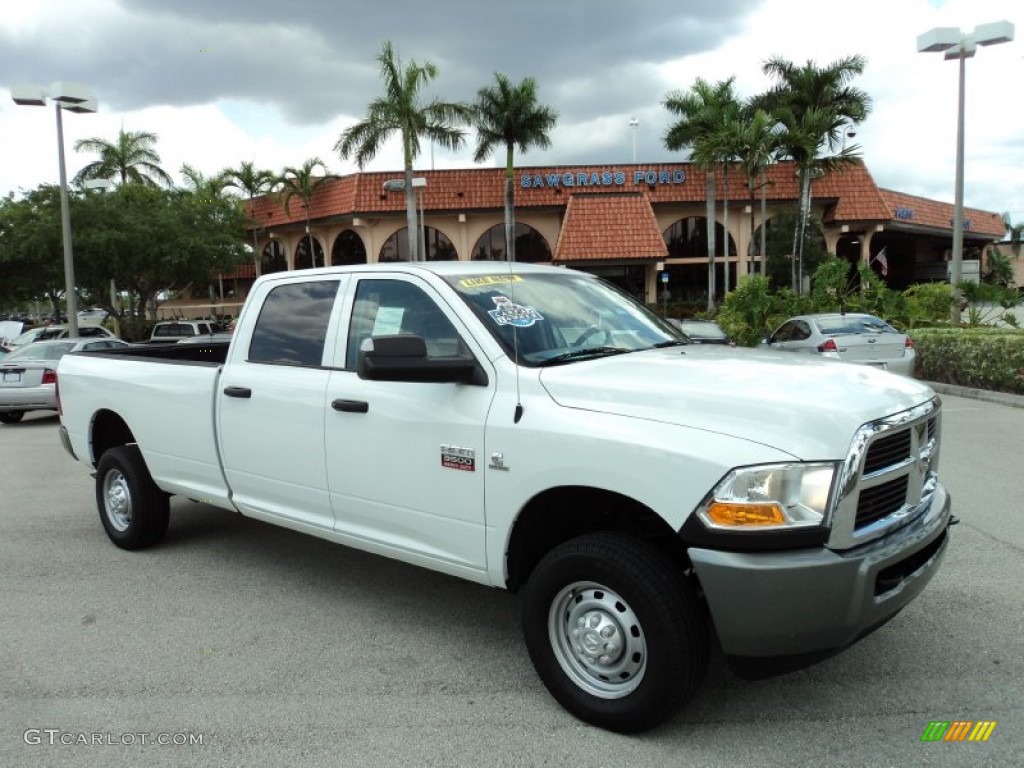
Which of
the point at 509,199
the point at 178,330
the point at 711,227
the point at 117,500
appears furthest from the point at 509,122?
the point at 117,500

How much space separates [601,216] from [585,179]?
2.56 meters

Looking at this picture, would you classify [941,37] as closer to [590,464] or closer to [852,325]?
[852,325]

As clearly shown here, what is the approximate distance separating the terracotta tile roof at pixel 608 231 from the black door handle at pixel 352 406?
27.9m

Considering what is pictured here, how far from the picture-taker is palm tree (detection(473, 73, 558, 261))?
31.8 meters

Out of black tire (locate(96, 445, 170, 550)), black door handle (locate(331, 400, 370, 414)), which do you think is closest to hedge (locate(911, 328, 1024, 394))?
black door handle (locate(331, 400, 370, 414))

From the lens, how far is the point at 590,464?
10.2ft

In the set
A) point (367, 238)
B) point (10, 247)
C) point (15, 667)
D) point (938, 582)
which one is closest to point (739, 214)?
point (367, 238)

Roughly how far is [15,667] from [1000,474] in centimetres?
796

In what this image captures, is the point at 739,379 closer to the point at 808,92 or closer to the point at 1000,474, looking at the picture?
the point at 1000,474

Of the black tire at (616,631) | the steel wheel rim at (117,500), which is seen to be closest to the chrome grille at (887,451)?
the black tire at (616,631)

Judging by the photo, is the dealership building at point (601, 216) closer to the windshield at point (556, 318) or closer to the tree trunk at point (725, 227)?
the tree trunk at point (725, 227)

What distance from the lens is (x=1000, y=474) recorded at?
24.9ft

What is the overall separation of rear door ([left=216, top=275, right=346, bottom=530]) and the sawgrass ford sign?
100ft

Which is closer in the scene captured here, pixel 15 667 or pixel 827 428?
pixel 827 428
